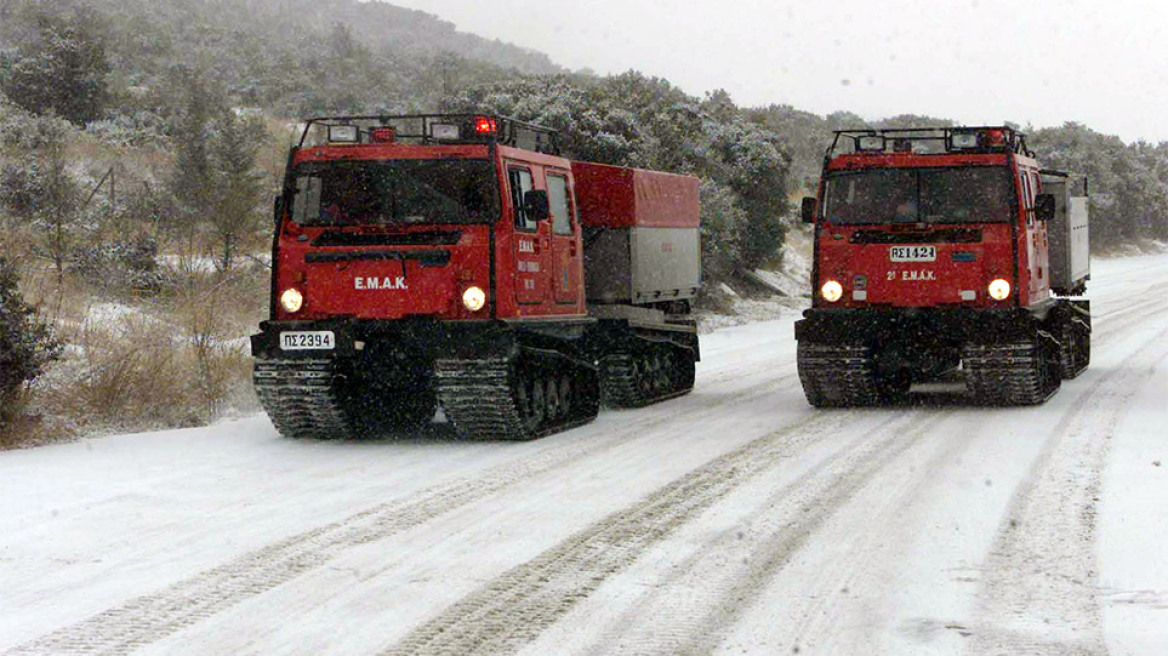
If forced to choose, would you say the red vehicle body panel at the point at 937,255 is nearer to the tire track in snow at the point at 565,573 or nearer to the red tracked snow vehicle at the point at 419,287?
the red tracked snow vehicle at the point at 419,287

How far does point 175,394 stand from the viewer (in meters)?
14.7

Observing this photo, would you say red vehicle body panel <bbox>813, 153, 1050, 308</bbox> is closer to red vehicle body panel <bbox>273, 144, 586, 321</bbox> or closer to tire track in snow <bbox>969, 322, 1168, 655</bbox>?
tire track in snow <bbox>969, 322, 1168, 655</bbox>

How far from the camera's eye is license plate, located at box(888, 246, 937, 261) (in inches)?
596

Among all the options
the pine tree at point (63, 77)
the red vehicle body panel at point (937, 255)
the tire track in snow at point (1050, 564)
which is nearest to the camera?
the tire track in snow at point (1050, 564)

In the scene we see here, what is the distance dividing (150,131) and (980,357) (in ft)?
85.0

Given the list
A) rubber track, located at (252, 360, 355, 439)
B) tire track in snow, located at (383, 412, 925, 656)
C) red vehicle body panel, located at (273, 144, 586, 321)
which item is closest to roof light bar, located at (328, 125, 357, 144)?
red vehicle body panel, located at (273, 144, 586, 321)

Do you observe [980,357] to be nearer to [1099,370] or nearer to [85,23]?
[1099,370]

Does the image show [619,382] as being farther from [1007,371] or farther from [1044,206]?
[1044,206]

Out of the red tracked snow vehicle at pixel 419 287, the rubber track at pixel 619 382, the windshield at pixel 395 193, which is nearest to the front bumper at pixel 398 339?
the red tracked snow vehicle at pixel 419 287

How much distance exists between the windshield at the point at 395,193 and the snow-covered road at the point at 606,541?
1.99 meters

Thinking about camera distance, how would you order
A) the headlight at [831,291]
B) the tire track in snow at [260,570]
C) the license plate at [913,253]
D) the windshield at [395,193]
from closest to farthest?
1. the tire track in snow at [260,570]
2. the windshield at [395,193]
3. the license plate at [913,253]
4. the headlight at [831,291]

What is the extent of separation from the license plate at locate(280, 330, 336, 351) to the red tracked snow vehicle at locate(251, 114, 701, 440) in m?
0.01

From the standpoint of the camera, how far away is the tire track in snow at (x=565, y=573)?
627 cm

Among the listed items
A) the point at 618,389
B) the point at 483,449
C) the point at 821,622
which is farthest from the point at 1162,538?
the point at 618,389
